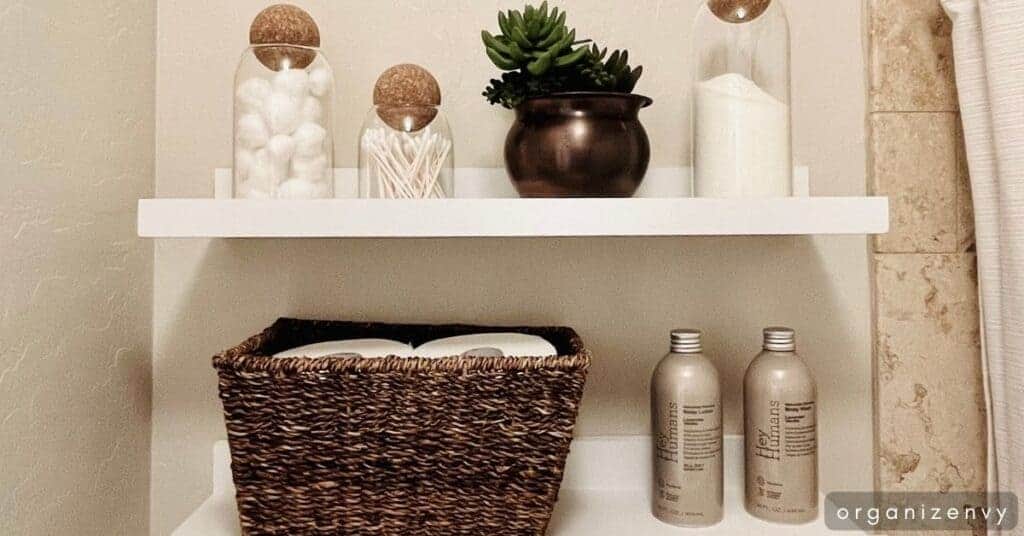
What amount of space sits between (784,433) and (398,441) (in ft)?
1.31

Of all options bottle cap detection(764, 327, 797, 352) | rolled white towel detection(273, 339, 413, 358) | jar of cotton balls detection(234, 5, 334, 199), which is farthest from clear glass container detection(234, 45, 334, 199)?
bottle cap detection(764, 327, 797, 352)

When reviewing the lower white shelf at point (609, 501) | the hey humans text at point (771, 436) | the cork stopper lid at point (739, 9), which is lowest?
the lower white shelf at point (609, 501)

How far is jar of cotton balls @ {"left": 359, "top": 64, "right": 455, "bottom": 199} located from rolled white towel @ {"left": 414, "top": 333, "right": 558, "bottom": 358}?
16 centimetres

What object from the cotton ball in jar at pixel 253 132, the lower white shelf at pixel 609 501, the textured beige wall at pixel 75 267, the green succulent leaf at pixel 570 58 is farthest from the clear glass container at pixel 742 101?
the textured beige wall at pixel 75 267

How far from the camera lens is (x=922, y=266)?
939 millimetres

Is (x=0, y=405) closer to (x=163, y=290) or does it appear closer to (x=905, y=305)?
(x=163, y=290)

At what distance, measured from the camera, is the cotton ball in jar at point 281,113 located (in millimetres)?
765

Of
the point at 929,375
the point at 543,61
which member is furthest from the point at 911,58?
the point at 543,61

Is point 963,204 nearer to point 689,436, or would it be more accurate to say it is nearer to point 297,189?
point 689,436

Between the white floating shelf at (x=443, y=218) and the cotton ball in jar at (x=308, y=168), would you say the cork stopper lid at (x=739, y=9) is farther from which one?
the cotton ball in jar at (x=308, y=168)

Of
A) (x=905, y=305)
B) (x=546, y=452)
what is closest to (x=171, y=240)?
(x=546, y=452)

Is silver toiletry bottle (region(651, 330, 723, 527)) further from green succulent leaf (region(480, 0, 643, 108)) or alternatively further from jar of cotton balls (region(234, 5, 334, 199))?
jar of cotton balls (region(234, 5, 334, 199))

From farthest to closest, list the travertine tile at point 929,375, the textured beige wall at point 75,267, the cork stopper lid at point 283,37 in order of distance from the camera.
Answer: the travertine tile at point 929,375
the cork stopper lid at point 283,37
the textured beige wall at point 75,267

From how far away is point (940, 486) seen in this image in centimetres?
93
